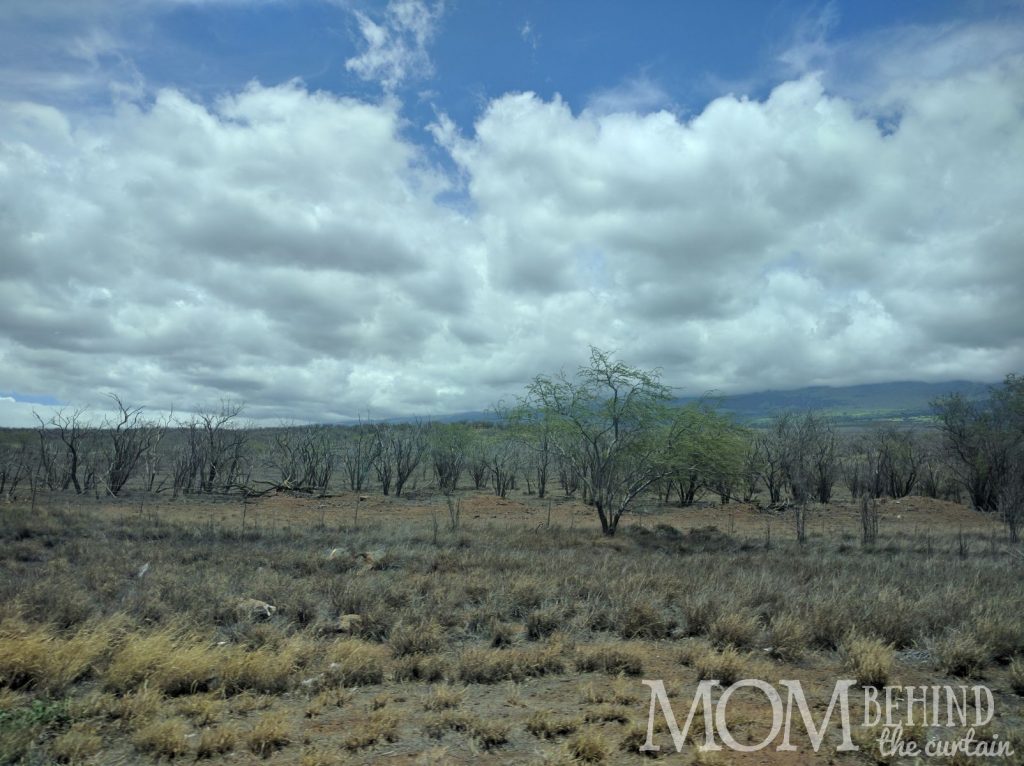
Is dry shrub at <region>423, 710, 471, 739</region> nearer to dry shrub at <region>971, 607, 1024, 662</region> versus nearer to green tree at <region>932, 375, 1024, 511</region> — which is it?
dry shrub at <region>971, 607, 1024, 662</region>

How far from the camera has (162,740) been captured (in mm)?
5652

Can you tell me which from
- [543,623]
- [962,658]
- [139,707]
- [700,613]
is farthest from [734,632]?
[139,707]

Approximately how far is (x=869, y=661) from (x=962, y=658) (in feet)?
5.01

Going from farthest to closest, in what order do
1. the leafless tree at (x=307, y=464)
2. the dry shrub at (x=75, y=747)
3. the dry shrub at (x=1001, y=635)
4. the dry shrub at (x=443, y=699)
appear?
the leafless tree at (x=307, y=464), the dry shrub at (x=1001, y=635), the dry shrub at (x=443, y=699), the dry shrub at (x=75, y=747)

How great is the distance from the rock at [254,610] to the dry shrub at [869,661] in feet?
30.3

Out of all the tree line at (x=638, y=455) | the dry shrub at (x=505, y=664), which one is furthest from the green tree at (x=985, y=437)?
the dry shrub at (x=505, y=664)

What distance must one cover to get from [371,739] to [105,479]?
1729 inches

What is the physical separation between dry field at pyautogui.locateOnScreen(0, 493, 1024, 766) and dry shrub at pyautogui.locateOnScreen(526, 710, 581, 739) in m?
0.02

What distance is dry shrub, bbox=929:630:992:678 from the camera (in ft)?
25.4

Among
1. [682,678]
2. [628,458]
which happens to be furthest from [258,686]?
[628,458]

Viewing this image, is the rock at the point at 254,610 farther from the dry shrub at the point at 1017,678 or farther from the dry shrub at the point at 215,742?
the dry shrub at the point at 1017,678

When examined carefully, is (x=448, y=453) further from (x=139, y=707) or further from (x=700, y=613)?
(x=139, y=707)

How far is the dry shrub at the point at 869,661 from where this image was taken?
7.38 metres

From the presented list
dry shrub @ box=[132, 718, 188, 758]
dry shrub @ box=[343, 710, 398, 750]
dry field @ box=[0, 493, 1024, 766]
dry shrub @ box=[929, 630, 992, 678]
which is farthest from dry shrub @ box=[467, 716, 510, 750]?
dry shrub @ box=[929, 630, 992, 678]
